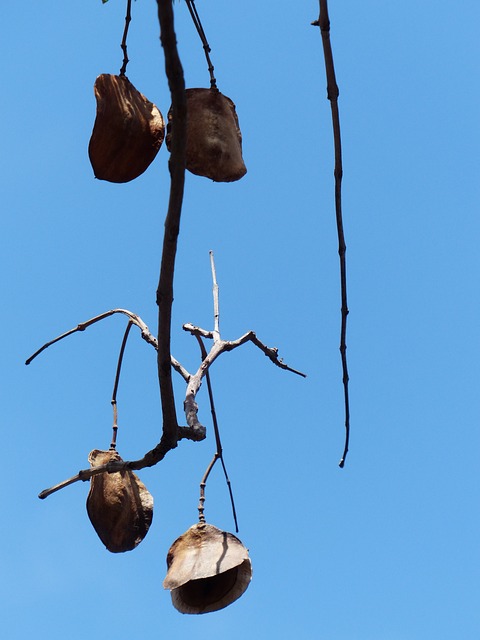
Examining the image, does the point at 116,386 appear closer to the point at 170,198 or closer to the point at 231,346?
the point at 231,346

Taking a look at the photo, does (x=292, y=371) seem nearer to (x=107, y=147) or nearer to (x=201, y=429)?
(x=201, y=429)

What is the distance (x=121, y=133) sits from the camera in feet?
5.27

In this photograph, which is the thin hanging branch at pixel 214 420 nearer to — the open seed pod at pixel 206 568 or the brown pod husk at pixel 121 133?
the open seed pod at pixel 206 568

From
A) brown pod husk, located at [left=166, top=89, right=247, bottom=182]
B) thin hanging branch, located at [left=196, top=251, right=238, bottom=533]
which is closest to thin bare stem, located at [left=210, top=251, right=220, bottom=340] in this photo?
Result: thin hanging branch, located at [left=196, top=251, right=238, bottom=533]

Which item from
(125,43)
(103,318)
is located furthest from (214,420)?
(125,43)

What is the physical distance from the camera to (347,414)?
4.96 ft

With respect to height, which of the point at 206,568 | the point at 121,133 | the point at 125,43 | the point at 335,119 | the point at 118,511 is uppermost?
the point at 125,43

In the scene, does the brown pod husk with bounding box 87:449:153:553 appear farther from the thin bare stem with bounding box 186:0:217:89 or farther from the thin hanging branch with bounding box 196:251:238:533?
the thin bare stem with bounding box 186:0:217:89

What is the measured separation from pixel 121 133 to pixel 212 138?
0.16 meters

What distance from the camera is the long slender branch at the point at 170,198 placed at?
3.49 feet

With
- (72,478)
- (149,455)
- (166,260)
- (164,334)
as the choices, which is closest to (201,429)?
(149,455)

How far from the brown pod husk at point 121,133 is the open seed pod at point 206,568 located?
2.17 ft

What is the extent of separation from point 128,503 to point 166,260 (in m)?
0.67

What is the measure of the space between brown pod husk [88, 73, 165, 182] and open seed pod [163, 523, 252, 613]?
0.66 meters
